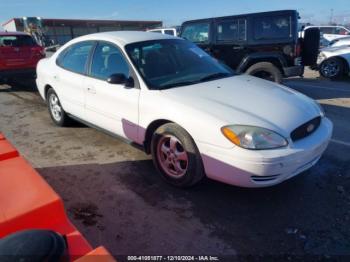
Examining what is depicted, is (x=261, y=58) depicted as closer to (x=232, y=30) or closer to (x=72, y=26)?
(x=232, y=30)

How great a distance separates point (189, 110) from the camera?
3141 mm

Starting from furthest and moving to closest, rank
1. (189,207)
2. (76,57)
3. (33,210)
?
1. (76,57)
2. (189,207)
3. (33,210)

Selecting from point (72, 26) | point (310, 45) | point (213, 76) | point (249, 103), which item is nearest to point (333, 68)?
point (310, 45)

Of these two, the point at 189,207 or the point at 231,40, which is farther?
the point at 231,40

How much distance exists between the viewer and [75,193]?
3434 mm

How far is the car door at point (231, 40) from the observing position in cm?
777

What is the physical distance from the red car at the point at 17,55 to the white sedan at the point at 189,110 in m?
5.40

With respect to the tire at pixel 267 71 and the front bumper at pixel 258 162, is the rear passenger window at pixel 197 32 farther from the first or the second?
the front bumper at pixel 258 162

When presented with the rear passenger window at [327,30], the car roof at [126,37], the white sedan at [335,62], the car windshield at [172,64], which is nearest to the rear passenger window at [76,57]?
the car roof at [126,37]

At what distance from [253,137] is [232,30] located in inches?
226

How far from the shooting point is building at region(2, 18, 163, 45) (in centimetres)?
3644

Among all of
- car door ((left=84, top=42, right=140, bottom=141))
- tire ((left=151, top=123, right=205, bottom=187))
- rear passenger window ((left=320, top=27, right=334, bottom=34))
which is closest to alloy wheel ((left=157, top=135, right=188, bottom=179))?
tire ((left=151, top=123, right=205, bottom=187))

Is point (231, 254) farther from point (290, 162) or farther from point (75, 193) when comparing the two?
point (75, 193)

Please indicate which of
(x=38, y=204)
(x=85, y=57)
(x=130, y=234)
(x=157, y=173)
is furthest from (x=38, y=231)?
(x=85, y=57)
